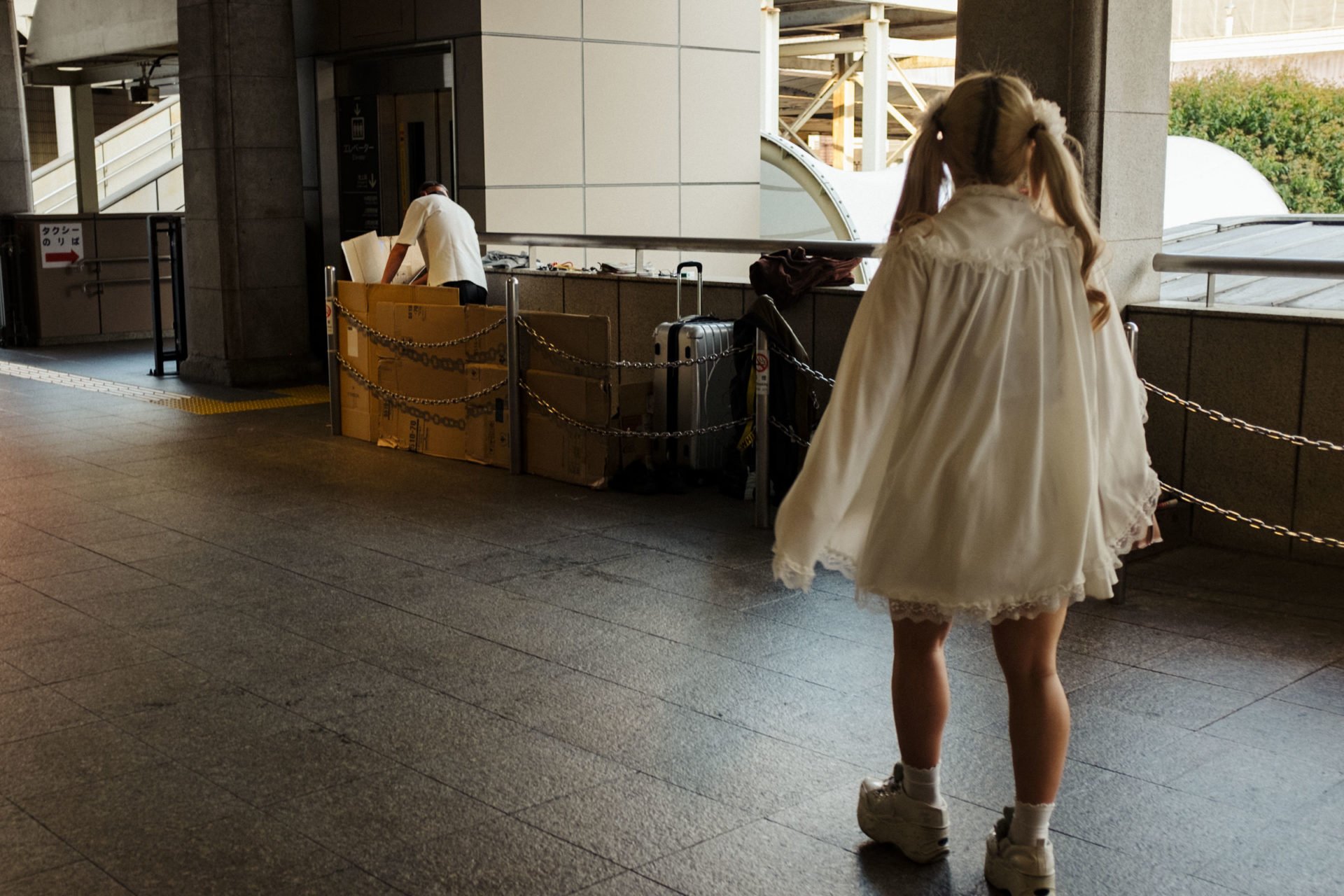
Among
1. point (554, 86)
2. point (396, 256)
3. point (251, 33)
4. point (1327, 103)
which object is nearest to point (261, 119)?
point (251, 33)

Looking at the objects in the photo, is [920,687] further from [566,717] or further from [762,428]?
[762,428]

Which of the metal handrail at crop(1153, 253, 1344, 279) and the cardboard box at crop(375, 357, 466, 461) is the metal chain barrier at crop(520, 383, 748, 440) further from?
the metal handrail at crop(1153, 253, 1344, 279)

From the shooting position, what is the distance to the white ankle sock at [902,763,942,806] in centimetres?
332

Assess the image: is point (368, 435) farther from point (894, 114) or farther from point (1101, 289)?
point (894, 114)

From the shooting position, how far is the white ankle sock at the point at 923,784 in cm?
332

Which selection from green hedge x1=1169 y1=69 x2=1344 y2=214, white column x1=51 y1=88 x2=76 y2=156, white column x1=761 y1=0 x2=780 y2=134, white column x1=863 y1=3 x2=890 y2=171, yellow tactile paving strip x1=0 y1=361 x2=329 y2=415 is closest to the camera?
yellow tactile paving strip x1=0 y1=361 x2=329 y2=415

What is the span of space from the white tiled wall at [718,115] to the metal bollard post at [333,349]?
517 cm

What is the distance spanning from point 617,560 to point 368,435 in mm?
4024

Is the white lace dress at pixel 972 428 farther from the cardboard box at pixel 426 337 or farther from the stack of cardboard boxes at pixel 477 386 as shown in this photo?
the cardboard box at pixel 426 337

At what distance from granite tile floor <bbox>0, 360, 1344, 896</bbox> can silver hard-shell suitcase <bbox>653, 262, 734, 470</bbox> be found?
3.32 feet

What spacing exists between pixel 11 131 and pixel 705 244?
1320 cm

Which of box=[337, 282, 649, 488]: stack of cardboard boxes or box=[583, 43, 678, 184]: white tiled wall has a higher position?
box=[583, 43, 678, 184]: white tiled wall

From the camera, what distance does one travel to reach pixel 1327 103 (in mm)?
42125

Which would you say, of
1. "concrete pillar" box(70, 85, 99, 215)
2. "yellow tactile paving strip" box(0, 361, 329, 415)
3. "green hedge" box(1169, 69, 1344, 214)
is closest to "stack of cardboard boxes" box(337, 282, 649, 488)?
"yellow tactile paving strip" box(0, 361, 329, 415)
